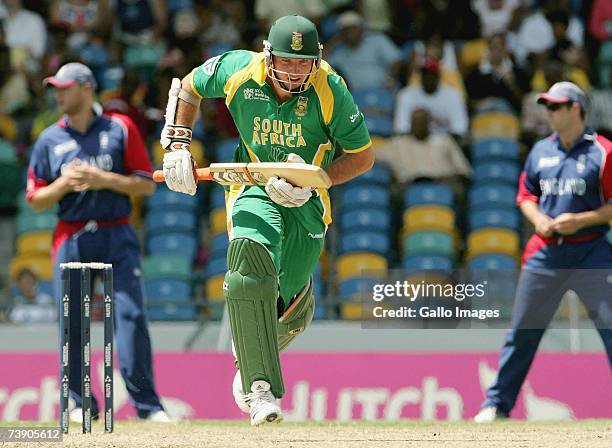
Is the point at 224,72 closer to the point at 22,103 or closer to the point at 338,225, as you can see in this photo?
the point at 338,225

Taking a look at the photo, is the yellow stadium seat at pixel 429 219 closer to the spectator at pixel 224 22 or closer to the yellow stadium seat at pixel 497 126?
the yellow stadium seat at pixel 497 126

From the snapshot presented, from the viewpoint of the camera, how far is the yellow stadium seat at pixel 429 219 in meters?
11.5

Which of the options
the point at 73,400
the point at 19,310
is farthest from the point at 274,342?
the point at 19,310

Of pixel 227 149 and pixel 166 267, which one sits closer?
pixel 166 267

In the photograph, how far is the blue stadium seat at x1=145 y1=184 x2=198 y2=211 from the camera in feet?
39.3

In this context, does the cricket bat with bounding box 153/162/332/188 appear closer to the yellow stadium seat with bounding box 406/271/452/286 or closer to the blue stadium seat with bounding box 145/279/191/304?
the yellow stadium seat with bounding box 406/271/452/286

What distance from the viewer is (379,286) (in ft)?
30.3

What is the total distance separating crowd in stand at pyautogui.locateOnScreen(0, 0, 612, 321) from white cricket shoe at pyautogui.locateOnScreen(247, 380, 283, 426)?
5.66 m

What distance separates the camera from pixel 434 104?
12203 mm

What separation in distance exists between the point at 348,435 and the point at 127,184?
95.6 inches

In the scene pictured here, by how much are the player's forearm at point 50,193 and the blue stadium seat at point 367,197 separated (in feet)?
13.9

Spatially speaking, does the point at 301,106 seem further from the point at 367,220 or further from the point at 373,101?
the point at 373,101

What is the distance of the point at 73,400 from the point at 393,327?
2.95 meters

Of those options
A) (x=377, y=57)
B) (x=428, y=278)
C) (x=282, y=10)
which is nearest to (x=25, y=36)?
(x=282, y=10)
